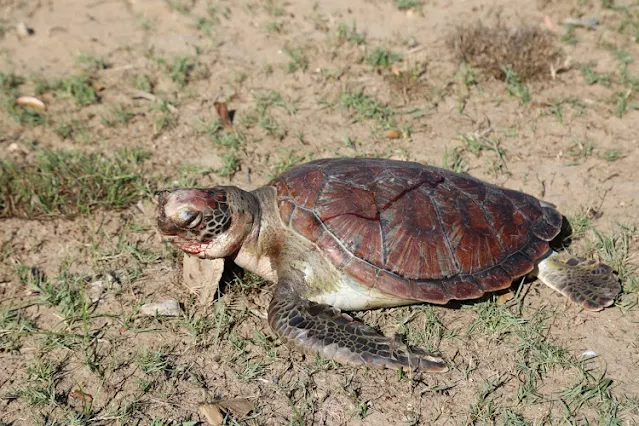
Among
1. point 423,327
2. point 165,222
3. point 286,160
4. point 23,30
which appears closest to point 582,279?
point 423,327

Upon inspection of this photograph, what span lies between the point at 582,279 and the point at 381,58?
109 inches

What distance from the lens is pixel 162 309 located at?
3.27 meters

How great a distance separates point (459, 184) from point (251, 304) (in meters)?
1.38

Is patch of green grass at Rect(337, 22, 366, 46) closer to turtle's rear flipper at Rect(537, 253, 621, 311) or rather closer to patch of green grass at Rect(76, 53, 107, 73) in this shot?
patch of green grass at Rect(76, 53, 107, 73)

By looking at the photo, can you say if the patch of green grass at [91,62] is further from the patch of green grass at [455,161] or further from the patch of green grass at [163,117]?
the patch of green grass at [455,161]

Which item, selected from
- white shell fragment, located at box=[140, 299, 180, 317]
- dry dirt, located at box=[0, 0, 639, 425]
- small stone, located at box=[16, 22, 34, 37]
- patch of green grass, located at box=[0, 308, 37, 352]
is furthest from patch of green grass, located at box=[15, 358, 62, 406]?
small stone, located at box=[16, 22, 34, 37]

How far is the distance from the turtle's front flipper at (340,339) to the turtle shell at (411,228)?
26 centimetres

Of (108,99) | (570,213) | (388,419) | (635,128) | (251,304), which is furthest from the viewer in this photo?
(108,99)

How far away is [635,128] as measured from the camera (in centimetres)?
462

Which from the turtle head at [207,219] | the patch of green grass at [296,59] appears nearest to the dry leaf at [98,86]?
the patch of green grass at [296,59]

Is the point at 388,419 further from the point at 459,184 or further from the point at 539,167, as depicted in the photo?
the point at 539,167

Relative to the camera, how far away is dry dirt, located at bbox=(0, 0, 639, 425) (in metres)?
2.87

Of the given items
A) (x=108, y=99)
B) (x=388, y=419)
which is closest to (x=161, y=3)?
(x=108, y=99)

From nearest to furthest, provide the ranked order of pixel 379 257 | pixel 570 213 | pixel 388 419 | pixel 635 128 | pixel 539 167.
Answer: pixel 388 419, pixel 379 257, pixel 570 213, pixel 539 167, pixel 635 128
